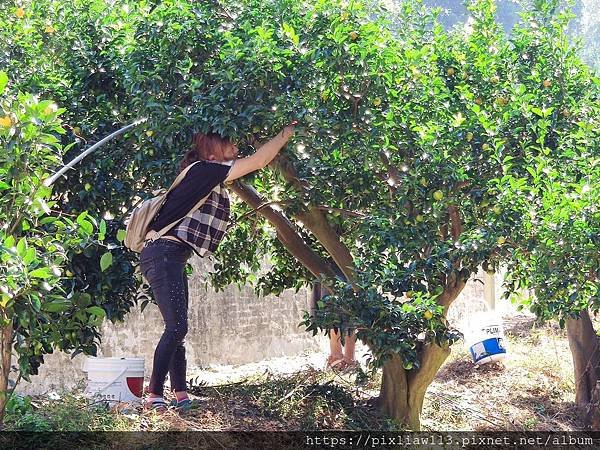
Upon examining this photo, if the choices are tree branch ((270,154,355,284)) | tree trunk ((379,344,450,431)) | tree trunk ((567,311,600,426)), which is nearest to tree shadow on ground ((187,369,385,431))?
tree trunk ((379,344,450,431))

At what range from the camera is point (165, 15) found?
520 centimetres

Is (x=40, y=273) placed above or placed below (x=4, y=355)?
above

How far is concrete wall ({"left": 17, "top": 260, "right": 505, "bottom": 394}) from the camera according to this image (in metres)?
9.45

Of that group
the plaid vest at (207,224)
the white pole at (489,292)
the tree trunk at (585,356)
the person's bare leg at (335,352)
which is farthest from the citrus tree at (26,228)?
the white pole at (489,292)

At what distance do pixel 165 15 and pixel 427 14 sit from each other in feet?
6.96

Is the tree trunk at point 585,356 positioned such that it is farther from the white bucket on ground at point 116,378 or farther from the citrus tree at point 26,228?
the citrus tree at point 26,228

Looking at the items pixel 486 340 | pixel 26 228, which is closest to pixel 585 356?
pixel 486 340

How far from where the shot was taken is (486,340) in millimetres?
9758

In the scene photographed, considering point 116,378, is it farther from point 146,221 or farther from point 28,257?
point 28,257

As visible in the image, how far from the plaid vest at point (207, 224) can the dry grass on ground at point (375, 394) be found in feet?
3.65

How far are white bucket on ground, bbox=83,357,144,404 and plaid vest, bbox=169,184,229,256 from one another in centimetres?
97

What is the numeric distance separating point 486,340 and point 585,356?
5.17 feet

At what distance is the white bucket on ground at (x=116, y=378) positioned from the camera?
5.43 m

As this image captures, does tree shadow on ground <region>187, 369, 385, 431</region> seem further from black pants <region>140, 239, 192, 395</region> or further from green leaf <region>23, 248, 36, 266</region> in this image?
green leaf <region>23, 248, 36, 266</region>
